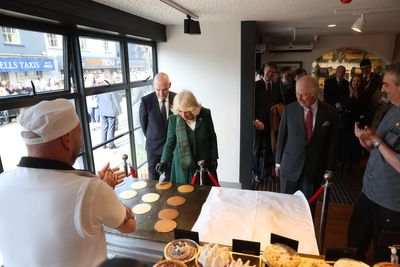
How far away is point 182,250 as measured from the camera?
3.49 ft

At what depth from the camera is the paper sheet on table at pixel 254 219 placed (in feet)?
4.00

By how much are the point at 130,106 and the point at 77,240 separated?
2.62 m

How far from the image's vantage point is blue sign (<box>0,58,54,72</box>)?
172 centimetres

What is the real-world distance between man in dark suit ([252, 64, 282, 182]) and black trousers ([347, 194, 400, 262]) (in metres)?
1.94

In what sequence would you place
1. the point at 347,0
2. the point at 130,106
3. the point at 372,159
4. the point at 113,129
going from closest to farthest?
1. the point at 372,159
2. the point at 347,0
3. the point at 113,129
4. the point at 130,106

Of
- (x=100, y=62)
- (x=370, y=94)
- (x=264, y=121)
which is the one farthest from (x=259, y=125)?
(x=100, y=62)

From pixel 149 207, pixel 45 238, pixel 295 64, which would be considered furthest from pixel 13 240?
pixel 295 64

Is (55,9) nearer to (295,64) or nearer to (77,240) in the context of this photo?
(77,240)

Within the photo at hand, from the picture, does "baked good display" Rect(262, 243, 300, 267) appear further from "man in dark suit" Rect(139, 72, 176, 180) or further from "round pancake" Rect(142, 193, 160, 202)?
"man in dark suit" Rect(139, 72, 176, 180)

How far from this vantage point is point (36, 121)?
829 millimetres

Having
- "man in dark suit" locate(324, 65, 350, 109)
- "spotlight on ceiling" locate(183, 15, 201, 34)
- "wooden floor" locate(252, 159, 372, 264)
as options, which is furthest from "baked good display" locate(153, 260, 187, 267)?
"man in dark suit" locate(324, 65, 350, 109)

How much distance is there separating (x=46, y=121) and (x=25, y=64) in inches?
54.2

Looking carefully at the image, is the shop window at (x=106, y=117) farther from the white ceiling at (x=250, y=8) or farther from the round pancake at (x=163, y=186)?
the round pancake at (x=163, y=186)

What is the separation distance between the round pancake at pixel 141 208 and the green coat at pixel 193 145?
2.23 feet
